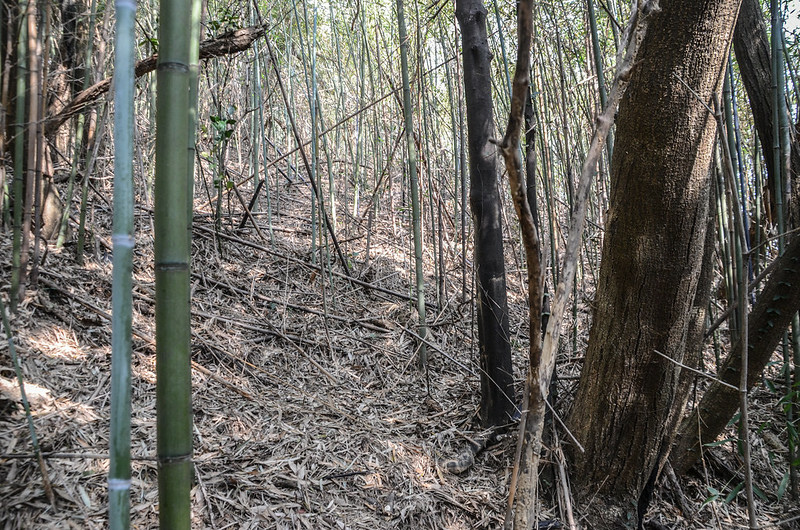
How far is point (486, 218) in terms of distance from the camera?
228 cm

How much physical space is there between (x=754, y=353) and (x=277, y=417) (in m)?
1.97

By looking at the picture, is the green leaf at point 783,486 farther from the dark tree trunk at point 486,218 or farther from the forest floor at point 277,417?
the dark tree trunk at point 486,218

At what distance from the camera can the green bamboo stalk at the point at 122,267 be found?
0.76 m

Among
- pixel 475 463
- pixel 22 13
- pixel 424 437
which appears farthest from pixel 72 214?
pixel 475 463

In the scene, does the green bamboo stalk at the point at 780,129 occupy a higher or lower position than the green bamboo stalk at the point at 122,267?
higher

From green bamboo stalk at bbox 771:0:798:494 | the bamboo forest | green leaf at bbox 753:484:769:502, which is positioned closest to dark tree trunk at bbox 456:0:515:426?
the bamboo forest

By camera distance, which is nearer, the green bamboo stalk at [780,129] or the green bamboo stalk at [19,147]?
the green bamboo stalk at [19,147]

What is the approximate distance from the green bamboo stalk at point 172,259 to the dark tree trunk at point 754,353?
6.09 feet

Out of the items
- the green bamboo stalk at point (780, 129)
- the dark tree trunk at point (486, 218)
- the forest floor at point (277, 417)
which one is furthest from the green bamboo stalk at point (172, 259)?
the green bamboo stalk at point (780, 129)

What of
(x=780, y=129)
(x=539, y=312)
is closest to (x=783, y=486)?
(x=780, y=129)

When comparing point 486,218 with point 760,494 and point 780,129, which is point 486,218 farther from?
point 760,494

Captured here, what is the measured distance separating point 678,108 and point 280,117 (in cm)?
545

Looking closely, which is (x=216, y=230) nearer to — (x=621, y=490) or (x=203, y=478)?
(x=203, y=478)

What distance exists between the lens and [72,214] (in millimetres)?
2943
